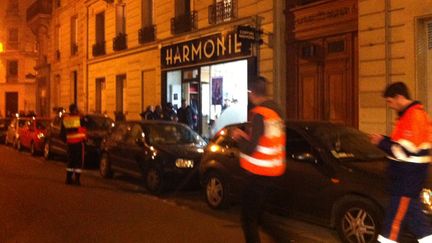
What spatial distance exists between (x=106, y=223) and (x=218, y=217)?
1780 millimetres

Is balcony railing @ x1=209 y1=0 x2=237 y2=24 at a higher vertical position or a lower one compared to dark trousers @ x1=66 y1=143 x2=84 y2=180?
higher

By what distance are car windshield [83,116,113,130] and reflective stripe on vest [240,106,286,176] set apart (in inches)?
465

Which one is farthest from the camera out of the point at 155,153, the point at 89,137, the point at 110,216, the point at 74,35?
the point at 74,35

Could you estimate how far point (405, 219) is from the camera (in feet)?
18.0

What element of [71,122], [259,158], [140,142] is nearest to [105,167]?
[71,122]

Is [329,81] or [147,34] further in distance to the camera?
[147,34]

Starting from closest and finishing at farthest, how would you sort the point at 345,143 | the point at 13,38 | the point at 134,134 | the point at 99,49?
1. the point at 345,143
2. the point at 134,134
3. the point at 99,49
4. the point at 13,38

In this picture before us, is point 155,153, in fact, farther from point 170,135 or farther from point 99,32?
point 99,32

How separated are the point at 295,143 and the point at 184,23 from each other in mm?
13367

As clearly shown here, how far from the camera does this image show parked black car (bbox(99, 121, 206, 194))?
36.5ft

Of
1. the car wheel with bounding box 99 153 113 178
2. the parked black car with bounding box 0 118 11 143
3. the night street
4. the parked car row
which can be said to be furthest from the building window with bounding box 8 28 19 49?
the parked car row

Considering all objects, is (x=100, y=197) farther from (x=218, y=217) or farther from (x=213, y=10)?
(x=213, y=10)

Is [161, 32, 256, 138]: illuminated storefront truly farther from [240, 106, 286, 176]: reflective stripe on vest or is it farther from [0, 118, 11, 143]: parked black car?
[0, 118, 11, 143]: parked black car

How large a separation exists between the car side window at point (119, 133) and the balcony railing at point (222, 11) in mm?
6438
